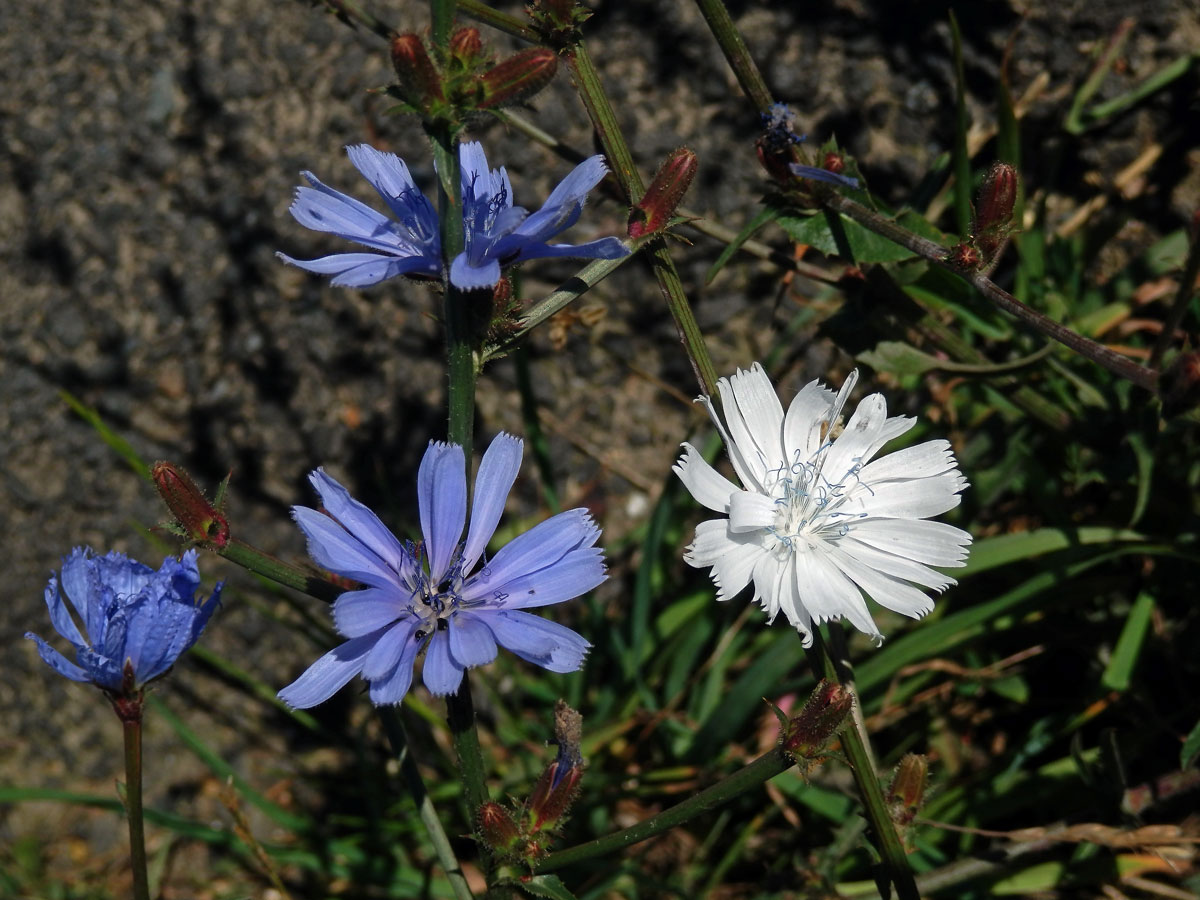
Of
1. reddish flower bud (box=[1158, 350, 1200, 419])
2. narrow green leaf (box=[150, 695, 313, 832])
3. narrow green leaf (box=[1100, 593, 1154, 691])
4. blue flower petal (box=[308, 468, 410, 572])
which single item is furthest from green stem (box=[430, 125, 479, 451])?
narrow green leaf (box=[1100, 593, 1154, 691])

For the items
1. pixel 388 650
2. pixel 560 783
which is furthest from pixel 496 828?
pixel 388 650

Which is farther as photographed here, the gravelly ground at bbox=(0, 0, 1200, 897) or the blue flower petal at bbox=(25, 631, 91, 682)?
the gravelly ground at bbox=(0, 0, 1200, 897)

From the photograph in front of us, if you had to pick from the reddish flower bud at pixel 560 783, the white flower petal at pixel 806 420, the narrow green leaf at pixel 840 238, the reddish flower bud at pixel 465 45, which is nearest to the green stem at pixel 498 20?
the reddish flower bud at pixel 465 45

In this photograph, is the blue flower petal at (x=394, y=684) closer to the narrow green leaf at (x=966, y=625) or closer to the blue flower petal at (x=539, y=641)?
the blue flower petal at (x=539, y=641)

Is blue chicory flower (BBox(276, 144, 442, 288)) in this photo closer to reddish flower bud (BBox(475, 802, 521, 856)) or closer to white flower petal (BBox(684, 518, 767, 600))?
white flower petal (BBox(684, 518, 767, 600))

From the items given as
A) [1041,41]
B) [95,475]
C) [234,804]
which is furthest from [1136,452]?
[95,475]

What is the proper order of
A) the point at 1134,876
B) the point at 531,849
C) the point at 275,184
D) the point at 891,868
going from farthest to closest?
the point at 275,184
the point at 1134,876
the point at 891,868
the point at 531,849

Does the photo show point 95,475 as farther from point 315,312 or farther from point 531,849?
point 531,849
